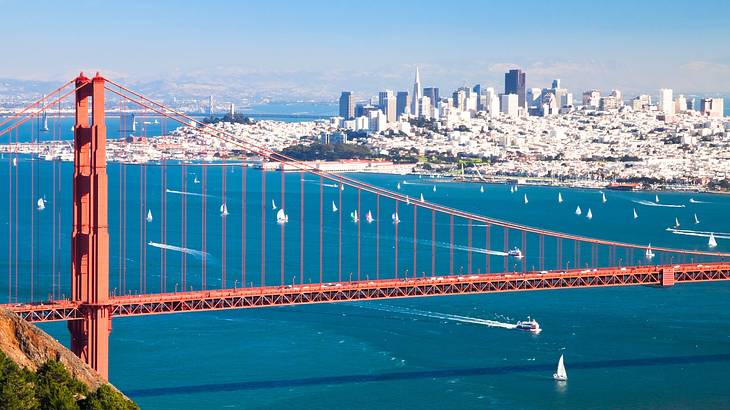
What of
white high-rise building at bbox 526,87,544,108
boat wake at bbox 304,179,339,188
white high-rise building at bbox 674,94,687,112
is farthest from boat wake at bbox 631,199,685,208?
white high-rise building at bbox 526,87,544,108

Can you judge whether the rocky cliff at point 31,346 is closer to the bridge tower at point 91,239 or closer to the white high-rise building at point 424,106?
the bridge tower at point 91,239

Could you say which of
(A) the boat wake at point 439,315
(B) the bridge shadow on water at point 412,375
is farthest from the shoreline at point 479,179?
(B) the bridge shadow on water at point 412,375

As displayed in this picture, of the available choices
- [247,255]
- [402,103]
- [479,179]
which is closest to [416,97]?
[402,103]

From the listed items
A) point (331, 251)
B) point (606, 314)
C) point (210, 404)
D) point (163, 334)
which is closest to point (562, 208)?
point (331, 251)

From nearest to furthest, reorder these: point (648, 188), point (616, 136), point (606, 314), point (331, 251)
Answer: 1. point (606, 314)
2. point (331, 251)
3. point (648, 188)
4. point (616, 136)

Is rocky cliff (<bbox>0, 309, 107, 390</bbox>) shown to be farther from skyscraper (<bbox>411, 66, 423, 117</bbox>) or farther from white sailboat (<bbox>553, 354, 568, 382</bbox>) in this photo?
skyscraper (<bbox>411, 66, 423, 117</bbox>)

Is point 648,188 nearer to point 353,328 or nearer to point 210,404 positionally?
point 353,328
